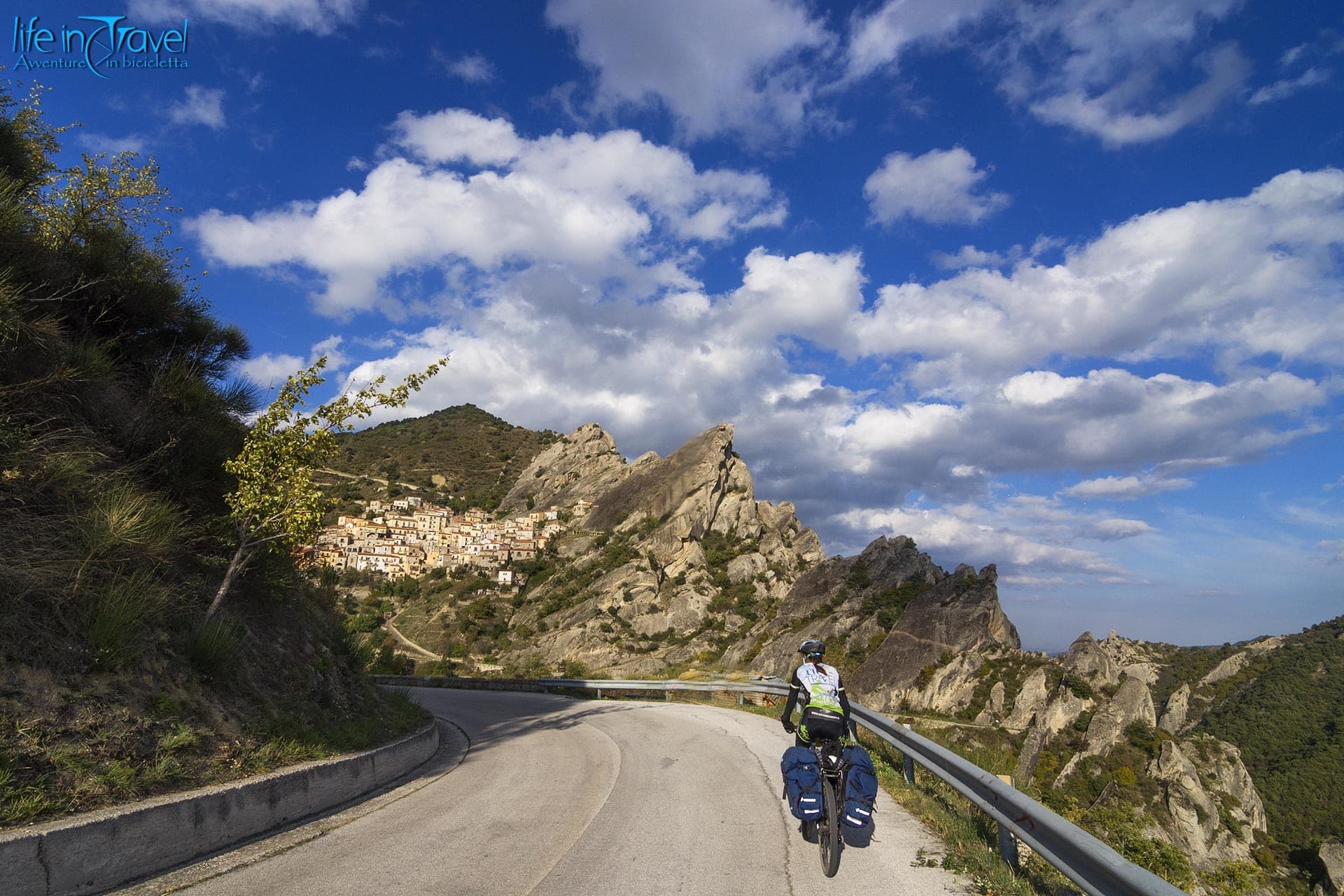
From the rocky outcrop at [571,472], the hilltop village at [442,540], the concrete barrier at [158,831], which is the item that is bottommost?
the concrete barrier at [158,831]

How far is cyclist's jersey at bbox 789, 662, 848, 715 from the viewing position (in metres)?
6.46

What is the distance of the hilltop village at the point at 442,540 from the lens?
300ft

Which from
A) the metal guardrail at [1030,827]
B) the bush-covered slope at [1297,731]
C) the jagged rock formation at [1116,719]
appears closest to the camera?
the metal guardrail at [1030,827]

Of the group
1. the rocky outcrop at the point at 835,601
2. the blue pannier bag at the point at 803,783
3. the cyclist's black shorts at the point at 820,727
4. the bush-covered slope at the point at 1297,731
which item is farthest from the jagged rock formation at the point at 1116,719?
the blue pannier bag at the point at 803,783

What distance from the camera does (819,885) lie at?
17.5 ft

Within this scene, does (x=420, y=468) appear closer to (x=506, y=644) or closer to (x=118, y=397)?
(x=506, y=644)

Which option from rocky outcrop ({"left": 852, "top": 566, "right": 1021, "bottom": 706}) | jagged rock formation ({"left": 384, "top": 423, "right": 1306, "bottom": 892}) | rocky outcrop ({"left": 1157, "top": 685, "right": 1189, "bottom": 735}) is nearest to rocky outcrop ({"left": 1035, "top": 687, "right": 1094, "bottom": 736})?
jagged rock formation ({"left": 384, "top": 423, "right": 1306, "bottom": 892})

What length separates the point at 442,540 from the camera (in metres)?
104

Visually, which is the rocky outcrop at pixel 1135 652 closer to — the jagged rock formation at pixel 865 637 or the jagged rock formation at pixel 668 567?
the jagged rock formation at pixel 865 637

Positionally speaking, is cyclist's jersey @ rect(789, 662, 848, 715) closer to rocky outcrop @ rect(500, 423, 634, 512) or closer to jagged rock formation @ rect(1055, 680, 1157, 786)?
jagged rock formation @ rect(1055, 680, 1157, 786)

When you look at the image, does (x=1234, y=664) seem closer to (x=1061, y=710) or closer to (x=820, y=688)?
(x=1061, y=710)

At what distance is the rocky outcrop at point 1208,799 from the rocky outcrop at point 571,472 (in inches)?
3109

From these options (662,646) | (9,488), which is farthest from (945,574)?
(9,488)

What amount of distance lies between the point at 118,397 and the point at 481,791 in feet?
23.2
